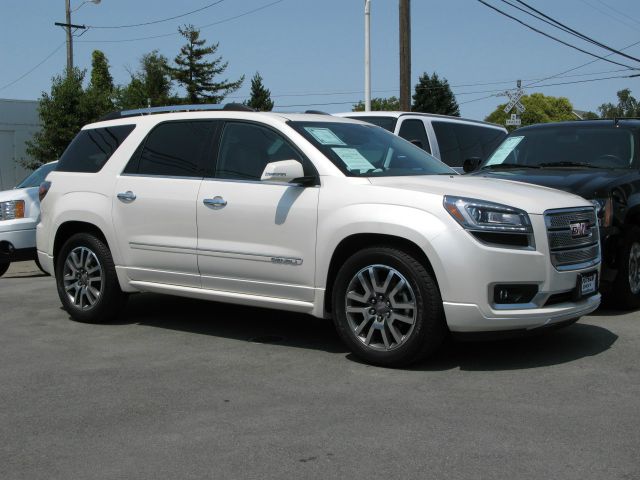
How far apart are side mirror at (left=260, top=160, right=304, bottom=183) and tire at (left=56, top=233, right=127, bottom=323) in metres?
2.07

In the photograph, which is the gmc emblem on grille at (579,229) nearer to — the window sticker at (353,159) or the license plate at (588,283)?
the license plate at (588,283)

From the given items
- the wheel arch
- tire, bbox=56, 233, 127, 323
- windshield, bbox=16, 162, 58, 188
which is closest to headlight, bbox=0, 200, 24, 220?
windshield, bbox=16, 162, 58, 188

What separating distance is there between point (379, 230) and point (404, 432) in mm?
1633

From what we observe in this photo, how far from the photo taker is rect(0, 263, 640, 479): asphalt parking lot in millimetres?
3887

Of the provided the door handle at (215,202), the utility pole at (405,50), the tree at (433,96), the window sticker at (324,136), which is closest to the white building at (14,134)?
the utility pole at (405,50)

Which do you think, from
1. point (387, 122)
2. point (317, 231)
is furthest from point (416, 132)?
point (317, 231)

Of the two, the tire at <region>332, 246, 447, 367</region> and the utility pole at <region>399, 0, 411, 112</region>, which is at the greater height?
the utility pole at <region>399, 0, 411, 112</region>

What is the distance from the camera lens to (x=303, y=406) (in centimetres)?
479

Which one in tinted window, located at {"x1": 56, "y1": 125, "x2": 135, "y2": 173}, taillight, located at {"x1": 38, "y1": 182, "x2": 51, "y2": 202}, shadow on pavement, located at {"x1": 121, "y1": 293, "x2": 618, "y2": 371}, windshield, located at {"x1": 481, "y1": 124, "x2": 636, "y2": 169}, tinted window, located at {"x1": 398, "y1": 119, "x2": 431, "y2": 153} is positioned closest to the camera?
shadow on pavement, located at {"x1": 121, "y1": 293, "x2": 618, "y2": 371}

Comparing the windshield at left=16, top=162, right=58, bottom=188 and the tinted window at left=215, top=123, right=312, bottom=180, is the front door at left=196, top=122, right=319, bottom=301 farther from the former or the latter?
the windshield at left=16, top=162, right=58, bottom=188

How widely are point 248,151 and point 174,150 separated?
0.78 meters

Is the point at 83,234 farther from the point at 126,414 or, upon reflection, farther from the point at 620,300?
the point at 620,300

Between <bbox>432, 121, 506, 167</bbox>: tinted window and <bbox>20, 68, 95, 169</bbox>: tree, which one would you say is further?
<bbox>20, 68, 95, 169</bbox>: tree

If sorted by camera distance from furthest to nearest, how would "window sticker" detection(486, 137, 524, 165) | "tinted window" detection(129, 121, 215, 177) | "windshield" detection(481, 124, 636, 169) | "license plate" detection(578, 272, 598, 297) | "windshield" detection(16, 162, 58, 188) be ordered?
"windshield" detection(16, 162, 58, 188)
"window sticker" detection(486, 137, 524, 165)
"windshield" detection(481, 124, 636, 169)
"tinted window" detection(129, 121, 215, 177)
"license plate" detection(578, 272, 598, 297)
